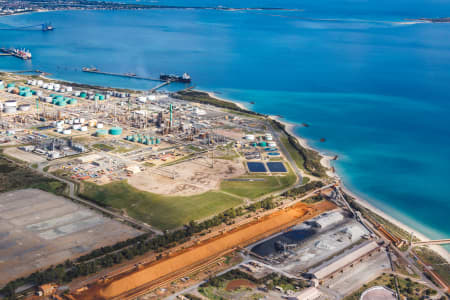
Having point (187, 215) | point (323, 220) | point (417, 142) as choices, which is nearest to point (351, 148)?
point (417, 142)

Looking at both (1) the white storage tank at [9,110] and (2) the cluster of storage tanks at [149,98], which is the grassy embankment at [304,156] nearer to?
(2) the cluster of storage tanks at [149,98]

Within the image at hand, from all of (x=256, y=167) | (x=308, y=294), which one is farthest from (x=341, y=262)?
(x=256, y=167)

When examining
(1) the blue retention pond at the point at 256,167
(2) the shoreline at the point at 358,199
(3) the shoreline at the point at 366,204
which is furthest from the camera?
(1) the blue retention pond at the point at 256,167

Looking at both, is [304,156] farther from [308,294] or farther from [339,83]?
[339,83]

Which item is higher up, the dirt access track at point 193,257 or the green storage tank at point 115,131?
the green storage tank at point 115,131

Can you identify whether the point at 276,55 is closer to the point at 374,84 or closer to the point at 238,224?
the point at 374,84

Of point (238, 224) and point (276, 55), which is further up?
point (276, 55)

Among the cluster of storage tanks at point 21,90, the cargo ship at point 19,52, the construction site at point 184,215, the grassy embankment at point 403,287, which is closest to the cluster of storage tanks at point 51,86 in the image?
the cluster of storage tanks at point 21,90
